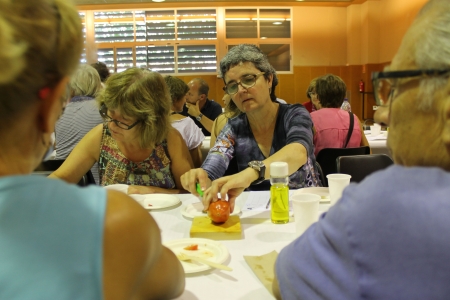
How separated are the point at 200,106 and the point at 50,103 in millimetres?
5345

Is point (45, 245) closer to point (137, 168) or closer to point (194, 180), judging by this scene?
point (194, 180)

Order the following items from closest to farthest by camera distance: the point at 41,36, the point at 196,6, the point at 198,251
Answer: the point at 41,36 < the point at 198,251 < the point at 196,6

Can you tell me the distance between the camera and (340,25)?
402 inches

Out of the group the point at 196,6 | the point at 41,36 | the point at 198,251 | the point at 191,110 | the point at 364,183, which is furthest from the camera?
the point at 196,6

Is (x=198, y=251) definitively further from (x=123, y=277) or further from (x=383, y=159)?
(x=383, y=159)

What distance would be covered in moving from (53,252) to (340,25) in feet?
35.0

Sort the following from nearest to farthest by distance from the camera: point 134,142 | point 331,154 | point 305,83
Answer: point 134,142 < point 331,154 < point 305,83

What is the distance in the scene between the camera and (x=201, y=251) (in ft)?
4.29

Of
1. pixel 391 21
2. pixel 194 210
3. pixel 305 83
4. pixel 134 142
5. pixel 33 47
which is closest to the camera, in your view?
pixel 33 47

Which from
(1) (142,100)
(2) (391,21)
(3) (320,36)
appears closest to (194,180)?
(1) (142,100)

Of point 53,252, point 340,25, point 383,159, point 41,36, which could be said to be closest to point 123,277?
point 53,252

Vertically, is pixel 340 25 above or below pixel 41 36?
above

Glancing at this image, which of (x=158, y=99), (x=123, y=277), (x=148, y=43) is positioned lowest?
(x=123, y=277)

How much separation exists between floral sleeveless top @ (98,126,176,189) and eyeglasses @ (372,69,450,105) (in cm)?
165
